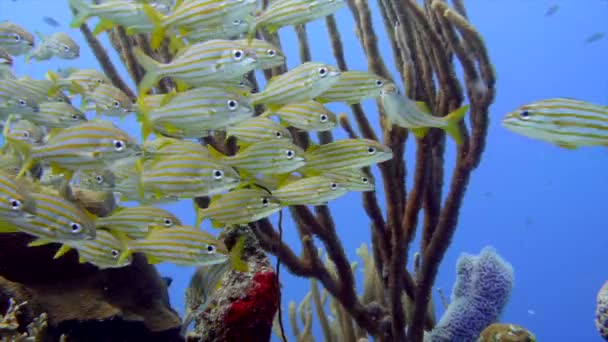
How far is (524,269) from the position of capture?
6512 centimetres

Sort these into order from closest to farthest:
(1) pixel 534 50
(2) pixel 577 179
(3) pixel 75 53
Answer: (3) pixel 75 53
(2) pixel 577 179
(1) pixel 534 50

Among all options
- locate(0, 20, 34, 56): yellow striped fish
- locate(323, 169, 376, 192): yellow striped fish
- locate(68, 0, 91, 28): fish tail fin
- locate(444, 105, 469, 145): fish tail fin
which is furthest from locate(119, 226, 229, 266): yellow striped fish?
locate(0, 20, 34, 56): yellow striped fish

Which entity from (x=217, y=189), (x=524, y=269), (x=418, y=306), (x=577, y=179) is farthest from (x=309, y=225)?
(x=577, y=179)

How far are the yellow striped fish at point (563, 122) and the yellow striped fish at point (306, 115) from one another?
4.38ft

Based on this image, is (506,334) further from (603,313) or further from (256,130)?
(256,130)

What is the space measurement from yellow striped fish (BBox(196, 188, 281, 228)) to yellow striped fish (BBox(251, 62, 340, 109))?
2.24ft

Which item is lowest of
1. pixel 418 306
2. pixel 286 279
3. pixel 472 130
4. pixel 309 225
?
pixel 286 279

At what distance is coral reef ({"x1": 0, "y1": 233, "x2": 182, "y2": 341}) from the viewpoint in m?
4.43

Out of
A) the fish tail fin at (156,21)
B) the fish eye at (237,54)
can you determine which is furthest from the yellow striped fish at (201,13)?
the fish eye at (237,54)

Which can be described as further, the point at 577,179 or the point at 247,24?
the point at 577,179

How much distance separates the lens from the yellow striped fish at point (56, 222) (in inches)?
110

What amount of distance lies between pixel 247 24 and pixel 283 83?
2.21ft

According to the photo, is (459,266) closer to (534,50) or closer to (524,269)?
(524,269)

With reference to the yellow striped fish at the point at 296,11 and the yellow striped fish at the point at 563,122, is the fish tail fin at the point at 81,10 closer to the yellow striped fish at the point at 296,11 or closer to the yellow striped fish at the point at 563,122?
the yellow striped fish at the point at 296,11
